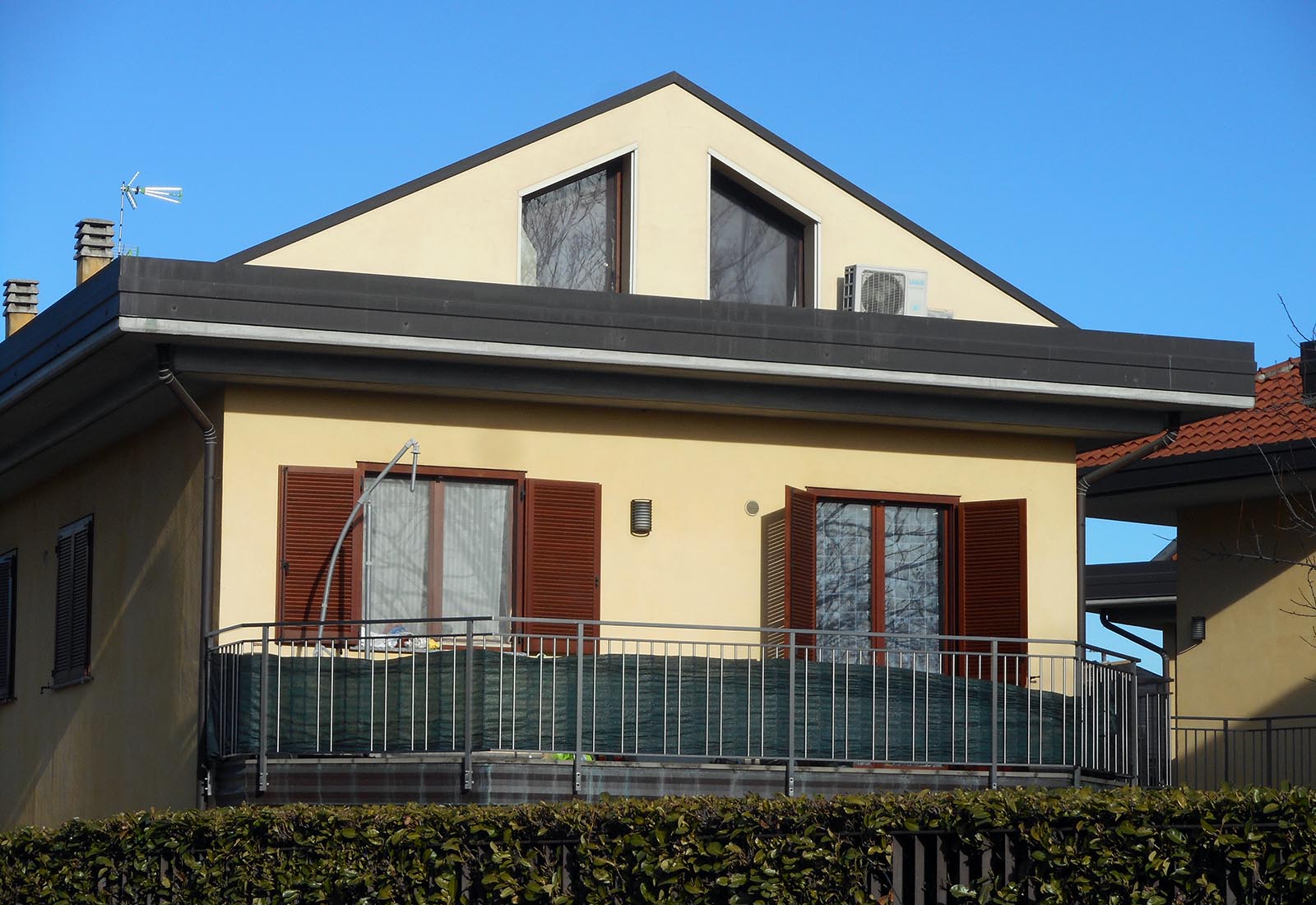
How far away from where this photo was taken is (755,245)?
1716 cm

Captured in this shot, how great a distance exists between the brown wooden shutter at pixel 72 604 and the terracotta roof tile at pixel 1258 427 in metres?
9.68

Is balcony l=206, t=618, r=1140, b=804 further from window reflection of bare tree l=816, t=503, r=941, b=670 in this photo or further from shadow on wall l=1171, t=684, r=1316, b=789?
shadow on wall l=1171, t=684, r=1316, b=789

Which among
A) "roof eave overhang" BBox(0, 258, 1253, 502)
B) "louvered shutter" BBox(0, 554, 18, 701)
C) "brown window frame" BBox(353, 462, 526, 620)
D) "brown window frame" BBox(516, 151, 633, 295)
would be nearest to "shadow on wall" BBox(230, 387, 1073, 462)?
"roof eave overhang" BBox(0, 258, 1253, 502)

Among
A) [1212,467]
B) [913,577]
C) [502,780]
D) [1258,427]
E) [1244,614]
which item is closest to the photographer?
[502,780]

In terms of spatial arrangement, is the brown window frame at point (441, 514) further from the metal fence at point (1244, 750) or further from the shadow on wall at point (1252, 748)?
the shadow on wall at point (1252, 748)

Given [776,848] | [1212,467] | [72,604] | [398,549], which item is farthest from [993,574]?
Result: [72,604]

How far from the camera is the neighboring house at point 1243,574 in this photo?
19.5m

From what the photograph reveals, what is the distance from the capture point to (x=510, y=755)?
12672mm

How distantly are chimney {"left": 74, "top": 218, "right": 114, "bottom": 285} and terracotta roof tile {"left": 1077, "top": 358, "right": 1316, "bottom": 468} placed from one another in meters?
10.2

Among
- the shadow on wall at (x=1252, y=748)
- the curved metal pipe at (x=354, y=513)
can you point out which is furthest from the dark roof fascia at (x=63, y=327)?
the shadow on wall at (x=1252, y=748)

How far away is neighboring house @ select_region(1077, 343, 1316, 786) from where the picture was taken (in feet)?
64.0

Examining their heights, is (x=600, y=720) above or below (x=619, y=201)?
below

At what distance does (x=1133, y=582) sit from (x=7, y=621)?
14.0 meters

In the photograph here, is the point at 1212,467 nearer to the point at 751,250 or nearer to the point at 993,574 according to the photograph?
the point at 993,574
